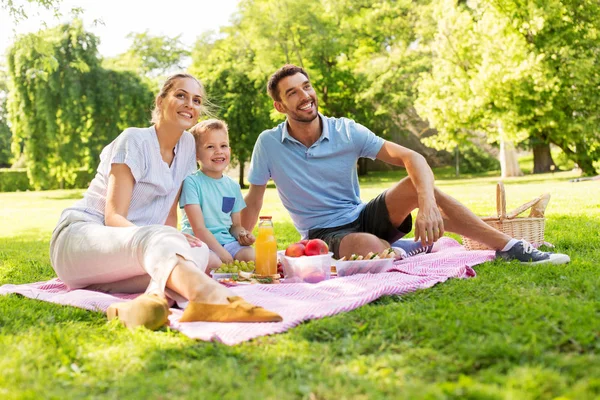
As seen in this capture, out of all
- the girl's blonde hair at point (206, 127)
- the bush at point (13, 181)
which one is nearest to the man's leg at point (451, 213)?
the girl's blonde hair at point (206, 127)

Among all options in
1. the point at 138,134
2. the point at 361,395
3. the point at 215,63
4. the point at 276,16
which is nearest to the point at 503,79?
the point at 276,16

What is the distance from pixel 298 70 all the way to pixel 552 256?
1.89 meters

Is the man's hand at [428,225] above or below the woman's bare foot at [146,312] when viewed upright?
above

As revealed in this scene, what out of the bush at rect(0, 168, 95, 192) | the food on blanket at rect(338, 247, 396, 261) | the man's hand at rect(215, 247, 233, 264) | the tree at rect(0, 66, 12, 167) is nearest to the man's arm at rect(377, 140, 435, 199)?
the food on blanket at rect(338, 247, 396, 261)

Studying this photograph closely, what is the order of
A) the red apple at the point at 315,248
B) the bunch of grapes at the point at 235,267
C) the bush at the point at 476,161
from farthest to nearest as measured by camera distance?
the bush at the point at 476,161 → the bunch of grapes at the point at 235,267 → the red apple at the point at 315,248

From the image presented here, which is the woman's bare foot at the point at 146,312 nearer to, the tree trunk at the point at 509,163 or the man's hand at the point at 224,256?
the man's hand at the point at 224,256

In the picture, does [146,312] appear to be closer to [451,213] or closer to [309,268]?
[309,268]

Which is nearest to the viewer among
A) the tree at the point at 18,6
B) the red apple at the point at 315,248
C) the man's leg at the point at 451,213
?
the red apple at the point at 315,248

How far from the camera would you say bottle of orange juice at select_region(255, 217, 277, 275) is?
3.52 meters

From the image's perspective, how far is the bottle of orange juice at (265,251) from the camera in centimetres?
352

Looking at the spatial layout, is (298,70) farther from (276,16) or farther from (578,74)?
(276,16)

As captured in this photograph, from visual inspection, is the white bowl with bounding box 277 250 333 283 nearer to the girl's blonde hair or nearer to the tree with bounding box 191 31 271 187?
the girl's blonde hair

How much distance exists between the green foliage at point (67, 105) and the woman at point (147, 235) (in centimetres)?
1708

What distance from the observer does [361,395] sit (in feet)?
5.78
